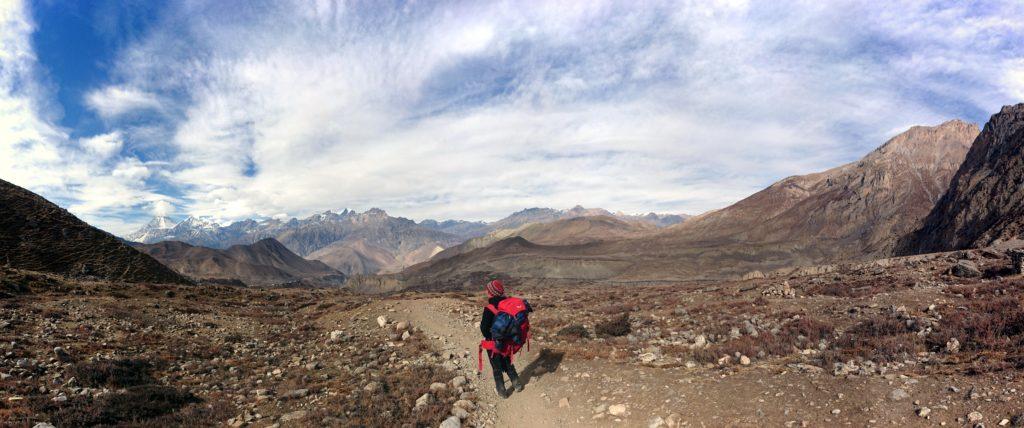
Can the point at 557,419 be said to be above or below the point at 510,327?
below

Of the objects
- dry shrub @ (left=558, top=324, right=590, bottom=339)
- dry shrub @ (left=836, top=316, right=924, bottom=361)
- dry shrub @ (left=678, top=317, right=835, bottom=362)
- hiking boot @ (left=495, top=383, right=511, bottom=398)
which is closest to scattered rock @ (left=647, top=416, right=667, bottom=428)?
hiking boot @ (left=495, top=383, right=511, bottom=398)

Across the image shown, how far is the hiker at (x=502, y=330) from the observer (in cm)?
1062

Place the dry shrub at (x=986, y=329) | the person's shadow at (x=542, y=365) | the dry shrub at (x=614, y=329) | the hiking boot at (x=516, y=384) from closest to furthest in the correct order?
1. the dry shrub at (x=986, y=329)
2. the hiking boot at (x=516, y=384)
3. the person's shadow at (x=542, y=365)
4. the dry shrub at (x=614, y=329)

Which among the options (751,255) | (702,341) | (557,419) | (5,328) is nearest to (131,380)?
(5,328)

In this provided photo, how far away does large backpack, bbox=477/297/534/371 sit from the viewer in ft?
34.8

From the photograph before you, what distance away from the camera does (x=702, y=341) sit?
48.6ft

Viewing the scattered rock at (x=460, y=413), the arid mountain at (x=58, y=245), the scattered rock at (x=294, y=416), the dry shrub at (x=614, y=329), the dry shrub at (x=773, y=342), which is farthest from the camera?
the arid mountain at (x=58, y=245)

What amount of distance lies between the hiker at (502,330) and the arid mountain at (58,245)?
53.2m

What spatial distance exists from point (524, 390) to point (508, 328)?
2306mm

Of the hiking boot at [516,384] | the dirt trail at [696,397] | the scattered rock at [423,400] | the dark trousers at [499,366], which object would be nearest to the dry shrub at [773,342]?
the dirt trail at [696,397]

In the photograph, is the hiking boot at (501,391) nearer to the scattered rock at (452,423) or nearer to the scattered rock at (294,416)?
the scattered rock at (452,423)

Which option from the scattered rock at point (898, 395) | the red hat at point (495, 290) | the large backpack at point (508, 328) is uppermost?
the red hat at point (495, 290)

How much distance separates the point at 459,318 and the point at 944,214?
114 meters

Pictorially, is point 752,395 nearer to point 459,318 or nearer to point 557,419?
point 557,419
